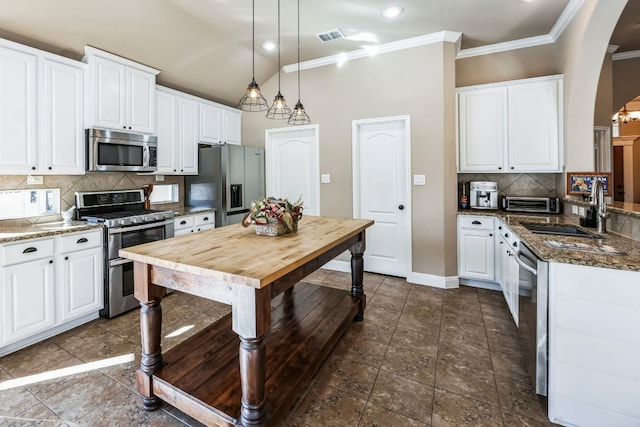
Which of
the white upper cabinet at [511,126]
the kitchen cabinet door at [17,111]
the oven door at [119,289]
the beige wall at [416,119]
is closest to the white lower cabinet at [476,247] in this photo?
the beige wall at [416,119]

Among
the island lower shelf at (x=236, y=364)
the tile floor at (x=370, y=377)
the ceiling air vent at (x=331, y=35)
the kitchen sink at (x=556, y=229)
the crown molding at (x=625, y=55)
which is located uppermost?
the ceiling air vent at (x=331, y=35)

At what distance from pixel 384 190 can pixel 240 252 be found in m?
2.84

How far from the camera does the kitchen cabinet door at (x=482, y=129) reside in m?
3.61

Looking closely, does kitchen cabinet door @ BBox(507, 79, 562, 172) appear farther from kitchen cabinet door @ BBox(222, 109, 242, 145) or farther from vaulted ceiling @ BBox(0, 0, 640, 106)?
kitchen cabinet door @ BBox(222, 109, 242, 145)

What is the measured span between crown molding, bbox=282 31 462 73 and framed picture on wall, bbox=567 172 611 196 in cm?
205

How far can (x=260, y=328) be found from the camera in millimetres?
1361

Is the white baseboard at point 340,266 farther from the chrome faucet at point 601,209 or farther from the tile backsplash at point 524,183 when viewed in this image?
the chrome faucet at point 601,209

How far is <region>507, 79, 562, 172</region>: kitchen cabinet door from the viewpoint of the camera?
3381 millimetres

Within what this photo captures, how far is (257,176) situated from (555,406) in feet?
13.6

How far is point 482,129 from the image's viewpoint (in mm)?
3691

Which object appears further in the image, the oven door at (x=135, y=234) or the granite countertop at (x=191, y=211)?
the granite countertop at (x=191, y=211)

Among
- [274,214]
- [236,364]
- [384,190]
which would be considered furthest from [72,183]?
[384,190]

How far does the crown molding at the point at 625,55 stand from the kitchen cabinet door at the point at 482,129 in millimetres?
1935

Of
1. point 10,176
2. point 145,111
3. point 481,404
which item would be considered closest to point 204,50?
point 145,111
